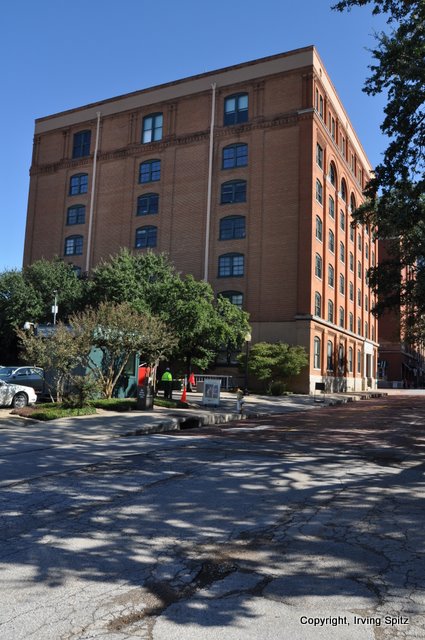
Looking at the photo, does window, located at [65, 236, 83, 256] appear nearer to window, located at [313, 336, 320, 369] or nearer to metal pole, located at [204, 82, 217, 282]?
Answer: metal pole, located at [204, 82, 217, 282]

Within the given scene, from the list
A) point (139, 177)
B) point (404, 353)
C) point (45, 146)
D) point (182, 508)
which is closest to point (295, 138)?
point (139, 177)

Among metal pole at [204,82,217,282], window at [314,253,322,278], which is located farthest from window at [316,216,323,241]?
metal pole at [204,82,217,282]

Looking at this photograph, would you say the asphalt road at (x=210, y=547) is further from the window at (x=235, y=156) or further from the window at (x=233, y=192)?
the window at (x=235, y=156)

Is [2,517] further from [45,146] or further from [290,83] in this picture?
[45,146]

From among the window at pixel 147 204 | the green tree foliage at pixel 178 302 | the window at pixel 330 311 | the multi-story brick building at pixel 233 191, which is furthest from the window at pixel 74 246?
the window at pixel 330 311

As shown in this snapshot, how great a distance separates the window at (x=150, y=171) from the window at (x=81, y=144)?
22.6 feet

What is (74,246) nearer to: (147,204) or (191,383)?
(147,204)

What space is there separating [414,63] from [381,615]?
13.2 meters

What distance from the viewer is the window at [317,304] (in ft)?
128

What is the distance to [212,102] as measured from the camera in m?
42.8

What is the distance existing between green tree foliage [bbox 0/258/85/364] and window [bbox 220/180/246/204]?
13.1 m

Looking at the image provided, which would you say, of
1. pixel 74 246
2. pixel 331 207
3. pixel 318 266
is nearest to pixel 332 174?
pixel 331 207

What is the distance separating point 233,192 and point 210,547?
38421 millimetres

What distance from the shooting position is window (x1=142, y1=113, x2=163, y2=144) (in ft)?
151
